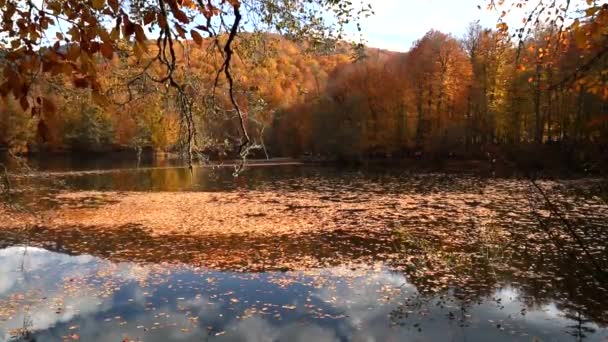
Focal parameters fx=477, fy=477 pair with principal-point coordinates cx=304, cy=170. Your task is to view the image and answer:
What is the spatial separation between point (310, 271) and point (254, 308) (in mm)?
2498

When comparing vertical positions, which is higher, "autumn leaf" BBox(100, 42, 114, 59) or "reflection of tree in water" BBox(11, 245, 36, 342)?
"autumn leaf" BBox(100, 42, 114, 59)

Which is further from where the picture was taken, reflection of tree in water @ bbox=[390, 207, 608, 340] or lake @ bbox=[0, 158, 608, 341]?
reflection of tree in water @ bbox=[390, 207, 608, 340]

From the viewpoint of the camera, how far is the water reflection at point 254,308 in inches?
289

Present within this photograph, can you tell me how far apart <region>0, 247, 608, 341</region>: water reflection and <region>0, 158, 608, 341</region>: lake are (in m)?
0.04

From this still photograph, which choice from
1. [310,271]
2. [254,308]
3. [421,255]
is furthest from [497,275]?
[254,308]

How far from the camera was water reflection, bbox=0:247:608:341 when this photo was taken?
7.33m

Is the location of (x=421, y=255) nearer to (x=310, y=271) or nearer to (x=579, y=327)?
(x=310, y=271)

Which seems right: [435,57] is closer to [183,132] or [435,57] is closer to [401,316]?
[401,316]

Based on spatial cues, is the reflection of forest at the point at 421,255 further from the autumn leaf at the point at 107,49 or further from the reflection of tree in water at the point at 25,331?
the autumn leaf at the point at 107,49

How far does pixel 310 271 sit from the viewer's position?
10.7 metres

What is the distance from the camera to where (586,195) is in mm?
3709

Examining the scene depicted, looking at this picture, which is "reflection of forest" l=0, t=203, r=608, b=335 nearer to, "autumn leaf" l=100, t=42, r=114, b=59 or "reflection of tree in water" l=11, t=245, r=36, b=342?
"reflection of tree in water" l=11, t=245, r=36, b=342

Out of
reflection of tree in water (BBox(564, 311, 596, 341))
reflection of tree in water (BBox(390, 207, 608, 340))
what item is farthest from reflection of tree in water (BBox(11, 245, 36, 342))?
reflection of tree in water (BBox(564, 311, 596, 341))

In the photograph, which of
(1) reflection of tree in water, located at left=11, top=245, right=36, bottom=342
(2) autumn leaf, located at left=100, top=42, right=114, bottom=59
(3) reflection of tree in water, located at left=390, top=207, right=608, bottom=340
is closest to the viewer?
(2) autumn leaf, located at left=100, top=42, right=114, bottom=59
